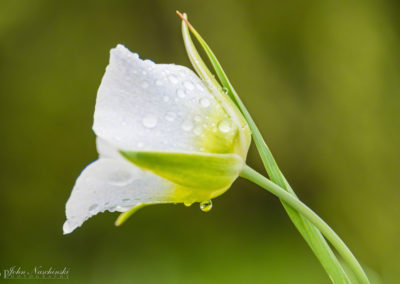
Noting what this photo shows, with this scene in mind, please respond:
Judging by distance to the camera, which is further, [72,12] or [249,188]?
[249,188]

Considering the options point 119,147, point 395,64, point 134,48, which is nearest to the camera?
point 119,147

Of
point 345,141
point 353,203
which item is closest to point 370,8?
point 345,141

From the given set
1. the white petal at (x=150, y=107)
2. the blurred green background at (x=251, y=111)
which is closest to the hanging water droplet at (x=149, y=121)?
the white petal at (x=150, y=107)

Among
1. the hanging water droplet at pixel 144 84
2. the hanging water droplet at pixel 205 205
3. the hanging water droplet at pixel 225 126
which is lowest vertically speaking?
the hanging water droplet at pixel 205 205

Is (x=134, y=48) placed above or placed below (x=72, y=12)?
below

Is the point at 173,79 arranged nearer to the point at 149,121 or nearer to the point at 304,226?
the point at 149,121

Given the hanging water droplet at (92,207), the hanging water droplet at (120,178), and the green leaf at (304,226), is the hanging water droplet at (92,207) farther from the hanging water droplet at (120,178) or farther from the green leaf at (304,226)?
the green leaf at (304,226)

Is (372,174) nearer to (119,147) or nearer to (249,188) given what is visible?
(249,188)
